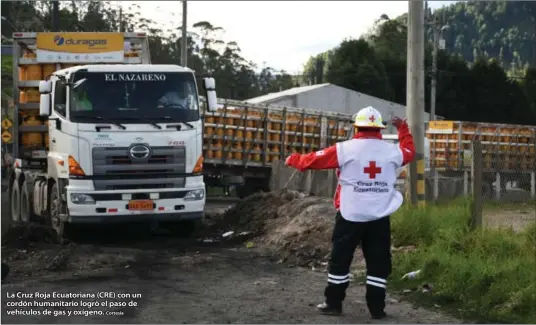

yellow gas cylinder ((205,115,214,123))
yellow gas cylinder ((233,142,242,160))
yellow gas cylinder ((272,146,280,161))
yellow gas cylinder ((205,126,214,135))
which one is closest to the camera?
yellow gas cylinder ((205,115,214,123))

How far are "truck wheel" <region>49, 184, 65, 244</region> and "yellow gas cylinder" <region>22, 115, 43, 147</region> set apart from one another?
1.63 m

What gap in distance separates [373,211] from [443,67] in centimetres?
5662

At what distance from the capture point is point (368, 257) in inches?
330

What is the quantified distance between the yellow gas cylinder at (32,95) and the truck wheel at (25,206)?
1.67 m

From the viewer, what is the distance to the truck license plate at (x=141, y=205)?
1364 centimetres

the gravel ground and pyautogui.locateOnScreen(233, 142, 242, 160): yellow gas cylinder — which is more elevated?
pyautogui.locateOnScreen(233, 142, 242, 160): yellow gas cylinder

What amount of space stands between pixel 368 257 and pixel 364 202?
56 centimetres

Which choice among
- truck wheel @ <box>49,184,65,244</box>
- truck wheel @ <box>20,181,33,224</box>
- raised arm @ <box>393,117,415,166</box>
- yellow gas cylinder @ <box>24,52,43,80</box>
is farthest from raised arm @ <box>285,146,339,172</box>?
truck wheel @ <box>20,181,33,224</box>

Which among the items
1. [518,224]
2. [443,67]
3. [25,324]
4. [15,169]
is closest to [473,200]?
[518,224]

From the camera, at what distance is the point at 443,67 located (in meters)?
63.1

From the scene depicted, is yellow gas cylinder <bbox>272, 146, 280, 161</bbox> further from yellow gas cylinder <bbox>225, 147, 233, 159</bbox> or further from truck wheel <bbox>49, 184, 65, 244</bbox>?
truck wheel <bbox>49, 184, 65, 244</bbox>

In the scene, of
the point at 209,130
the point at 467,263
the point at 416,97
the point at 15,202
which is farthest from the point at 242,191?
the point at 467,263

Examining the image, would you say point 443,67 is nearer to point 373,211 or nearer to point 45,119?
point 45,119

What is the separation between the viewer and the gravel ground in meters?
8.37
